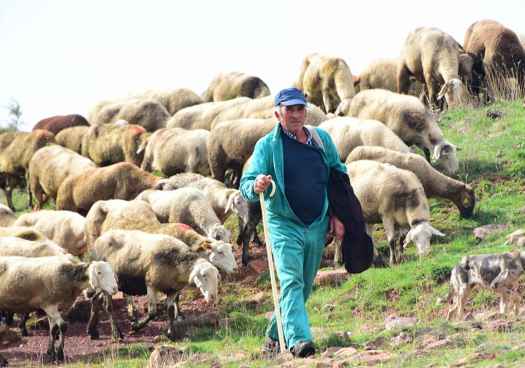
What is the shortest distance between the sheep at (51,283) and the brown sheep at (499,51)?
14.8m

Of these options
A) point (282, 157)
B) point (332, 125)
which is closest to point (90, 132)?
point (332, 125)

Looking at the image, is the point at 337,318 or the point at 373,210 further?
the point at 373,210

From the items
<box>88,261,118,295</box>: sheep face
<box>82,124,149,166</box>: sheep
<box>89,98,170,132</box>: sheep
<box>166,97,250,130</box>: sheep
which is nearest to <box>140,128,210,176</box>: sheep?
<box>82,124,149,166</box>: sheep

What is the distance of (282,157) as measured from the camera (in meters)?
9.30

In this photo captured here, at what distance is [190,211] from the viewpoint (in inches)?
725

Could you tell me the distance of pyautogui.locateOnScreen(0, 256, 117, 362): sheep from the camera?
45.1ft

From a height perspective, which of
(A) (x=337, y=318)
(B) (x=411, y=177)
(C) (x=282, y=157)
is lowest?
(A) (x=337, y=318)

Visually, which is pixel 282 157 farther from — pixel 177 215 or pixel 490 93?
pixel 490 93

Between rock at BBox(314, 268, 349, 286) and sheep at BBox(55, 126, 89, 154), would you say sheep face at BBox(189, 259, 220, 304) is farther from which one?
sheep at BBox(55, 126, 89, 154)

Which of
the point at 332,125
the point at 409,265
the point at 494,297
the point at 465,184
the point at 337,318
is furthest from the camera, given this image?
the point at 332,125

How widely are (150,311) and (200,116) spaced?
12.8 m

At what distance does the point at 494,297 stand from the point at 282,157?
447cm

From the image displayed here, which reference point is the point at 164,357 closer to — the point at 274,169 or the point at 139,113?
the point at 274,169

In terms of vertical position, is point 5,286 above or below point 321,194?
below
